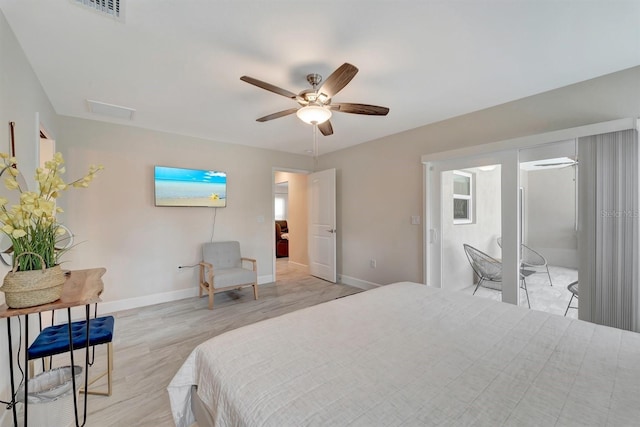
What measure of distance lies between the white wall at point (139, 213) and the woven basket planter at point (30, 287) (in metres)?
2.34

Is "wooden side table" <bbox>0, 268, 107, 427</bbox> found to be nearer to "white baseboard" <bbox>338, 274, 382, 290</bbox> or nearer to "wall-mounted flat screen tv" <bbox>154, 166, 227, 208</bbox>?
"wall-mounted flat screen tv" <bbox>154, 166, 227, 208</bbox>

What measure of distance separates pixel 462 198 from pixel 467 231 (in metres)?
0.43

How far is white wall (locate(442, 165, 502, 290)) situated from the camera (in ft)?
9.72

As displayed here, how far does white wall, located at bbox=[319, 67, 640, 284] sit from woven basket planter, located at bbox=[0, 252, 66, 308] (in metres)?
3.05

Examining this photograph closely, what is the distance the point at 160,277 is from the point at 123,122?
2132 millimetres

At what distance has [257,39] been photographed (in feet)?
5.72

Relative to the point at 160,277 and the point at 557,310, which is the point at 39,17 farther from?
the point at 557,310

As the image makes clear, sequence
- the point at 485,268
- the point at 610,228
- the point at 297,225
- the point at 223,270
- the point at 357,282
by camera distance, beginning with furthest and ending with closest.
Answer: the point at 297,225 → the point at 357,282 → the point at 223,270 → the point at 485,268 → the point at 610,228

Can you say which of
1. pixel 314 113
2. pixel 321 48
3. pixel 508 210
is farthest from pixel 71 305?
pixel 508 210

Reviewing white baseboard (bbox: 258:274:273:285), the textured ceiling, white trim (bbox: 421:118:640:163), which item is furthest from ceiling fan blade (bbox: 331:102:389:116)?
white baseboard (bbox: 258:274:273:285)

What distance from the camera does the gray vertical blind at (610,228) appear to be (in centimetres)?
202

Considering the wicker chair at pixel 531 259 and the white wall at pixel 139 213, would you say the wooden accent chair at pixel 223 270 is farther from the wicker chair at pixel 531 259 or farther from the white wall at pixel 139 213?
the wicker chair at pixel 531 259

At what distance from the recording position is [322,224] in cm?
487

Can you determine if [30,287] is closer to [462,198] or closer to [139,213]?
[139,213]
